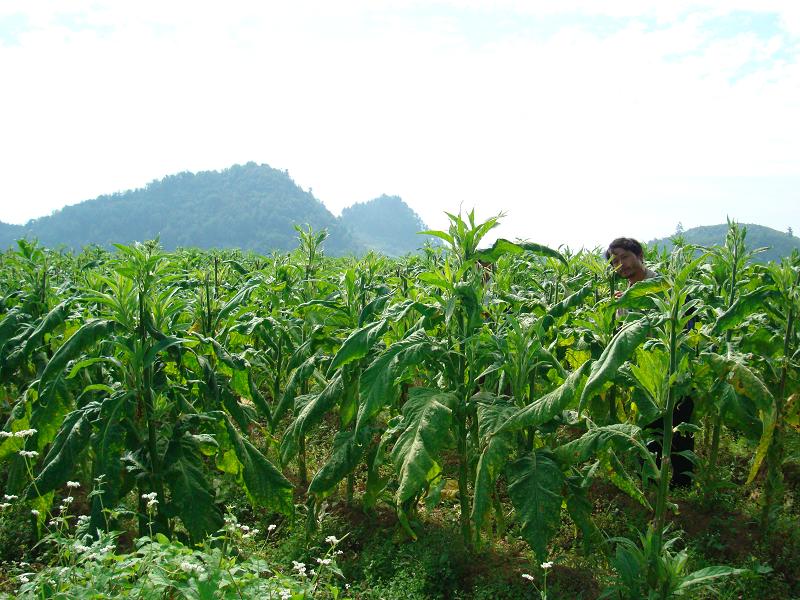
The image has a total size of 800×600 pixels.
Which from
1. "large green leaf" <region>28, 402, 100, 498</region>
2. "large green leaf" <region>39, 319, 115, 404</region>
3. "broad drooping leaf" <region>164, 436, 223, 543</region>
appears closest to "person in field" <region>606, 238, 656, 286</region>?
"broad drooping leaf" <region>164, 436, 223, 543</region>

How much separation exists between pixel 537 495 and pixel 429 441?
0.65 m

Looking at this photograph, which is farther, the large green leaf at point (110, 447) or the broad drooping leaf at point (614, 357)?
the large green leaf at point (110, 447)

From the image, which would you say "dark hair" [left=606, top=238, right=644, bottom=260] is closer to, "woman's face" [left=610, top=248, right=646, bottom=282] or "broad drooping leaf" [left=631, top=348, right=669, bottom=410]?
"woman's face" [left=610, top=248, right=646, bottom=282]

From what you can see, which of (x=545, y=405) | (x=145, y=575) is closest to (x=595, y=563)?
(x=545, y=405)

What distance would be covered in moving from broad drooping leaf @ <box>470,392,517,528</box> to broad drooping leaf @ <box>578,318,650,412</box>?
618 millimetres

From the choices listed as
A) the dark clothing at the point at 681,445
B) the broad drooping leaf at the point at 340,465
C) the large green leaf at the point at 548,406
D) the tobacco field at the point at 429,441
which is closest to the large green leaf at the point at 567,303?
the tobacco field at the point at 429,441

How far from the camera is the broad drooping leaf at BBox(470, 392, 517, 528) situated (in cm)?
313

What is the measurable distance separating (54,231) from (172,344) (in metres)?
165

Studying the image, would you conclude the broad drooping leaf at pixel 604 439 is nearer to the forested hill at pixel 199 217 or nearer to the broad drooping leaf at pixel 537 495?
the broad drooping leaf at pixel 537 495

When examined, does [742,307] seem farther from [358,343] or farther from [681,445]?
[358,343]

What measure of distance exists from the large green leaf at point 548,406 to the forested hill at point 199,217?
133m

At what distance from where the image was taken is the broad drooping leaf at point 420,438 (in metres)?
3.15

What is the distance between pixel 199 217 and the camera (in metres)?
157

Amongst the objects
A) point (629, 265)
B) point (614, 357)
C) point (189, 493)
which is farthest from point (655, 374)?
point (629, 265)
